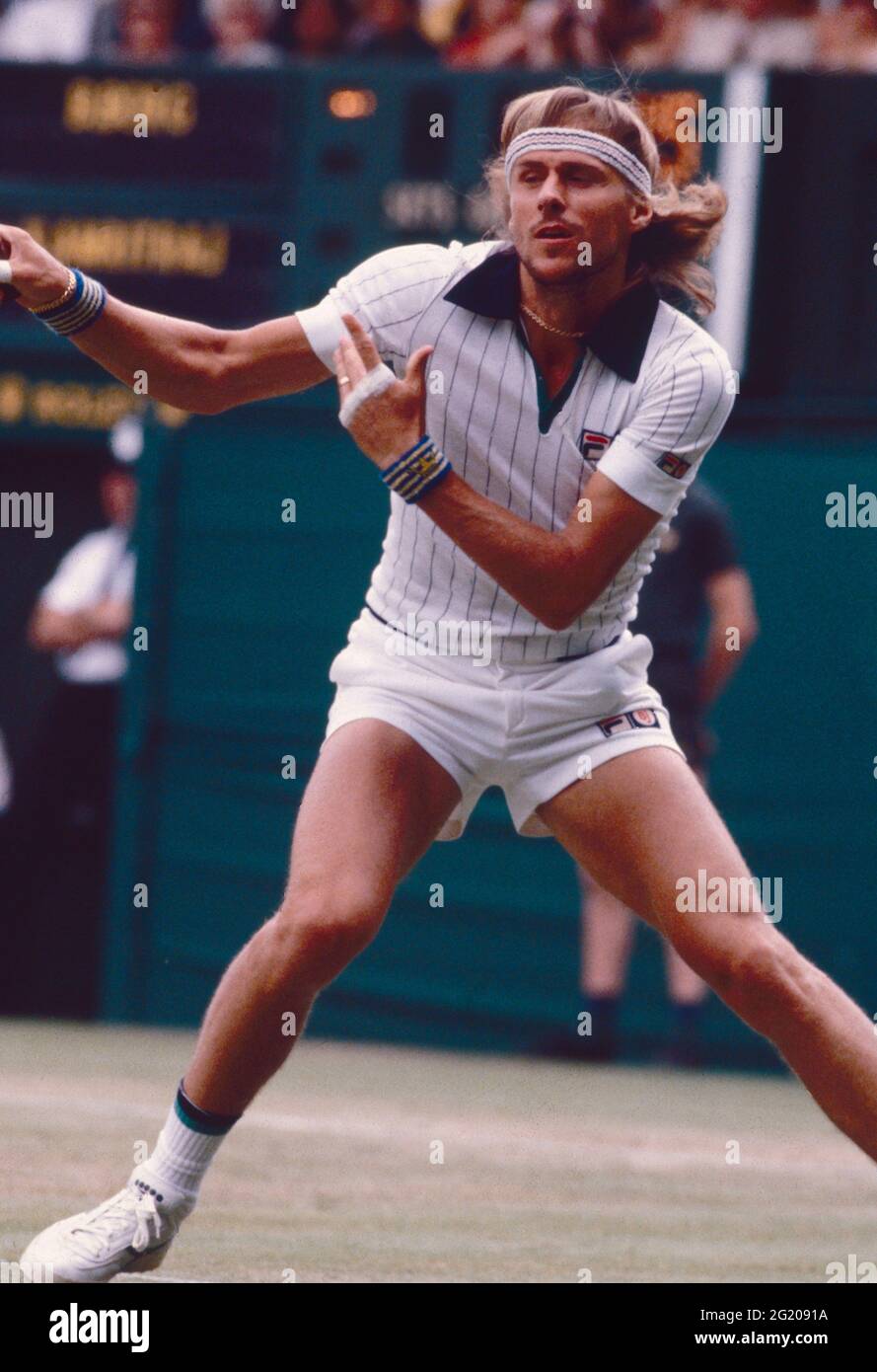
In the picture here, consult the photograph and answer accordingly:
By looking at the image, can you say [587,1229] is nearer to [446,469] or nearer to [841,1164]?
[841,1164]

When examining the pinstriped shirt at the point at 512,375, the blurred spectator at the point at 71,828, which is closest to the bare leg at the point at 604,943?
the blurred spectator at the point at 71,828

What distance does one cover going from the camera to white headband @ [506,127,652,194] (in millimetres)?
4676

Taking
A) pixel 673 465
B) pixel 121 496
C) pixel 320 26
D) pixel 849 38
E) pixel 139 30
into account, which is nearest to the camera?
pixel 673 465

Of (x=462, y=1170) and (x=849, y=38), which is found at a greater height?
(x=849, y=38)

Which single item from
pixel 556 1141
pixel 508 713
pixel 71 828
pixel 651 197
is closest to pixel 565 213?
pixel 651 197

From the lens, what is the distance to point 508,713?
4.77 metres

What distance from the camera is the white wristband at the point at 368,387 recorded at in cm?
445

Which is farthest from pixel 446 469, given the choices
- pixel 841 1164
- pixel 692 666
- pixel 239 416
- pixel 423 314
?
pixel 239 416

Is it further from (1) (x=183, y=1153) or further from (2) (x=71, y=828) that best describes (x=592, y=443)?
(2) (x=71, y=828)

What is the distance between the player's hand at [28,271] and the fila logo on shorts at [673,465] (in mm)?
1066

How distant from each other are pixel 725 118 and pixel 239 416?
2224mm

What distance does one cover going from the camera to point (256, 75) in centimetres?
1048

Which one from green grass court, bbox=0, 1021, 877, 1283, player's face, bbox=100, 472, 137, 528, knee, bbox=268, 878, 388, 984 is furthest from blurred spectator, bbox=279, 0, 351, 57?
knee, bbox=268, 878, 388, 984

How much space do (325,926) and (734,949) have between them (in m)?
0.69
